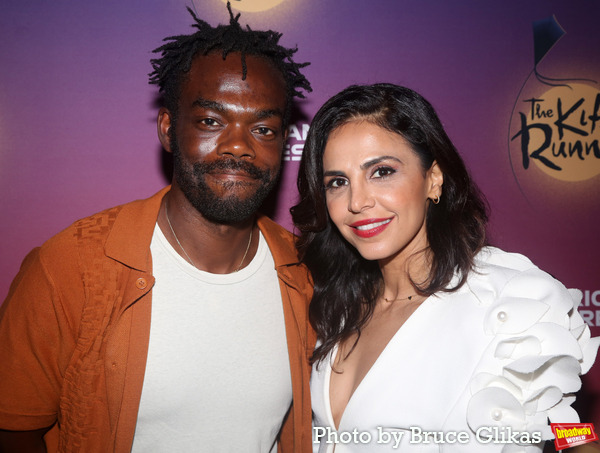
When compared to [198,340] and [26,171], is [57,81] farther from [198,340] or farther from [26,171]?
[198,340]

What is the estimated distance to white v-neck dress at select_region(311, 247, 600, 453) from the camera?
1.45m

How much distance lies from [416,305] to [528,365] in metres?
0.49

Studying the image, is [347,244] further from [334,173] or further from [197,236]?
[197,236]

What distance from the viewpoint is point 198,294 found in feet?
5.76

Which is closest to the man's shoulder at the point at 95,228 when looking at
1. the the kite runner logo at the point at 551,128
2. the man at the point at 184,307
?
the man at the point at 184,307

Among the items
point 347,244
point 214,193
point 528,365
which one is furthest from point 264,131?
point 528,365

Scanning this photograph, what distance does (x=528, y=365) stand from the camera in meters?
1.43

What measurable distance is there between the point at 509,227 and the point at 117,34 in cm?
240

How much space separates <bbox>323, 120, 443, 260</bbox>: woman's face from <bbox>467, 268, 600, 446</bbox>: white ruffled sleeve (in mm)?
460

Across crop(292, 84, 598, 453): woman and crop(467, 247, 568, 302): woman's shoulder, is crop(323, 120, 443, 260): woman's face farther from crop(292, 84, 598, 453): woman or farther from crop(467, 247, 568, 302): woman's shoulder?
crop(467, 247, 568, 302): woman's shoulder

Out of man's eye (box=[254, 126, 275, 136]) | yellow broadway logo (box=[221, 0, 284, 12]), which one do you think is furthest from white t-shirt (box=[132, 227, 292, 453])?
yellow broadway logo (box=[221, 0, 284, 12])

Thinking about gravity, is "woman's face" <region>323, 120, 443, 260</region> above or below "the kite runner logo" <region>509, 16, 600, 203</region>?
below

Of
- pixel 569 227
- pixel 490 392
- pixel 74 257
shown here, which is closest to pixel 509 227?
pixel 569 227

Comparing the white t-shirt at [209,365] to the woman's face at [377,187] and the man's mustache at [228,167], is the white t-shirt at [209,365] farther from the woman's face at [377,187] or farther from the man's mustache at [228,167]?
the woman's face at [377,187]
